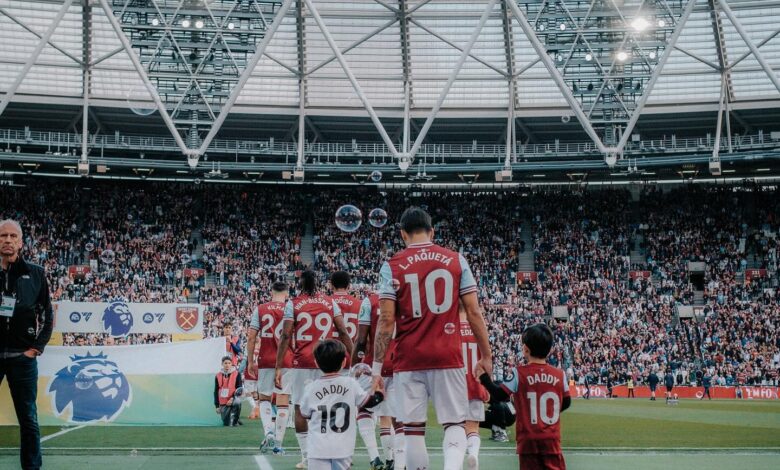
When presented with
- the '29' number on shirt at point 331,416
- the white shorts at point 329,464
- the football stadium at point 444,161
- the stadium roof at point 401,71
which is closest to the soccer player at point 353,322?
the white shorts at point 329,464

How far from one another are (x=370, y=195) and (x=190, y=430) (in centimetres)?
4012

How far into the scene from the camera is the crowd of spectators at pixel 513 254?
4341cm

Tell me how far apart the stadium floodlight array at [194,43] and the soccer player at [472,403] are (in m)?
38.5

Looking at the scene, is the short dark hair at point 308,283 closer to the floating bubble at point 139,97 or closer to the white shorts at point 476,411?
the white shorts at point 476,411

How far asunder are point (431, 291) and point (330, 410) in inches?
53.3

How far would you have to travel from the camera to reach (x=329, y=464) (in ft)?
25.6

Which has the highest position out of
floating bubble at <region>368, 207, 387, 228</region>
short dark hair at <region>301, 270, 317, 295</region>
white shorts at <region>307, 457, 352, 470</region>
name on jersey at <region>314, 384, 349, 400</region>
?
floating bubble at <region>368, 207, 387, 228</region>

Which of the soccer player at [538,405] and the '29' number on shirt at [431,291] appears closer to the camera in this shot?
the soccer player at [538,405]

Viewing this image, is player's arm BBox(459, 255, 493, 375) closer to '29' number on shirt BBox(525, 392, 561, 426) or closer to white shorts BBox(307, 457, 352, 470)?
'29' number on shirt BBox(525, 392, 561, 426)

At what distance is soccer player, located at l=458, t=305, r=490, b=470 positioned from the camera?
8.70 meters

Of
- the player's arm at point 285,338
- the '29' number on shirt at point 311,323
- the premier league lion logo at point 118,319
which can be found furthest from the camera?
Answer: the premier league lion logo at point 118,319

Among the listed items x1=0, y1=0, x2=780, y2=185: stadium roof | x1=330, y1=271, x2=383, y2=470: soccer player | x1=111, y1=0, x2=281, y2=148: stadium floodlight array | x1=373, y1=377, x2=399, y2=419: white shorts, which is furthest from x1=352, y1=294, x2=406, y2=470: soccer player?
x1=111, y1=0, x2=281, y2=148: stadium floodlight array

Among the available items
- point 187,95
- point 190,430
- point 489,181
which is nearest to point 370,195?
point 489,181

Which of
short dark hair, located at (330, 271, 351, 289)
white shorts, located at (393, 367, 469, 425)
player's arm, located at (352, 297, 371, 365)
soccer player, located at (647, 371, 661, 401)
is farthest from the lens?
soccer player, located at (647, 371, 661, 401)
